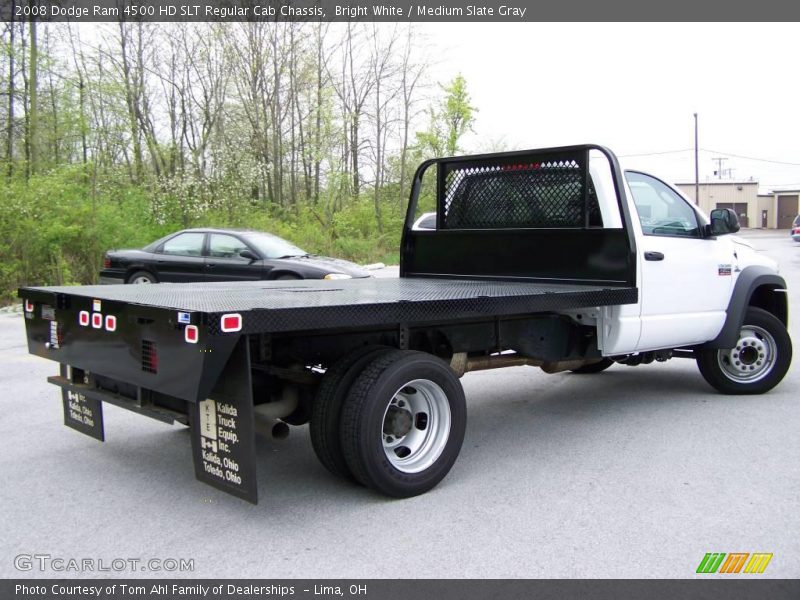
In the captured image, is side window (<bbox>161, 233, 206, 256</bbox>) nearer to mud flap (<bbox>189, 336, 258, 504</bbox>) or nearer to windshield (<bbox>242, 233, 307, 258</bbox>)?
windshield (<bbox>242, 233, 307, 258</bbox>)

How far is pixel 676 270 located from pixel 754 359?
159cm

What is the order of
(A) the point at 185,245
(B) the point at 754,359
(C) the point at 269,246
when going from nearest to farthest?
(B) the point at 754,359 → (C) the point at 269,246 → (A) the point at 185,245

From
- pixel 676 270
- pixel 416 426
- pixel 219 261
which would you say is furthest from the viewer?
pixel 219 261

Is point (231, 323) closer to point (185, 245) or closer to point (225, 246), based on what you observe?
point (225, 246)

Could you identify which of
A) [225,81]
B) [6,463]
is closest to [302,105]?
[225,81]

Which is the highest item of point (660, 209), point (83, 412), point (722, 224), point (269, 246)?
point (660, 209)

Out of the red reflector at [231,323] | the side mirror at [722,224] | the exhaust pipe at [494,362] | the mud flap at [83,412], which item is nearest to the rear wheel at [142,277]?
the mud flap at [83,412]

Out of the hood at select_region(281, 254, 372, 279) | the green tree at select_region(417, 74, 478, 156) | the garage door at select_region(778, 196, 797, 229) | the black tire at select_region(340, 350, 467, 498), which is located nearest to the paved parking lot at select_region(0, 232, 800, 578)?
the black tire at select_region(340, 350, 467, 498)

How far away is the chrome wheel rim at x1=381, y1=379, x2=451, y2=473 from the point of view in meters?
4.32

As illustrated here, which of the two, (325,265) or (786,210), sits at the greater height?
(786,210)

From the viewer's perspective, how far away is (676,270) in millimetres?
6051

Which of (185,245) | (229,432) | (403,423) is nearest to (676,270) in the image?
(403,423)

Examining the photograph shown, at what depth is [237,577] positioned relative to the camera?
3.33m
